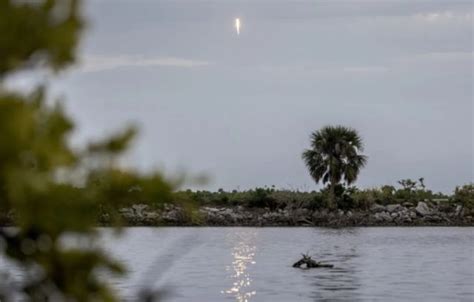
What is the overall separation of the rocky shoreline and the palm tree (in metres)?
5.71

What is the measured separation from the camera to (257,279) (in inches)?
1656

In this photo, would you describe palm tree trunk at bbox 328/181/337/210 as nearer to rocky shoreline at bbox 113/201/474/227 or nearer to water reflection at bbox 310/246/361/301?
rocky shoreline at bbox 113/201/474/227

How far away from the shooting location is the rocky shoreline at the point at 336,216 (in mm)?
78938

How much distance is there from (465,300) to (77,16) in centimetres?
3046

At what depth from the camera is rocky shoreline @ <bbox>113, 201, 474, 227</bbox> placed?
78938mm

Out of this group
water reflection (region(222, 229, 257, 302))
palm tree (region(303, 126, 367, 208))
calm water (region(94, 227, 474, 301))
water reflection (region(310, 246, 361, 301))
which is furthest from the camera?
palm tree (region(303, 126, 367, 208))

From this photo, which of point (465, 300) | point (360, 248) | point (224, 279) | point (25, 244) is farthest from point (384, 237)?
point (25, 244)

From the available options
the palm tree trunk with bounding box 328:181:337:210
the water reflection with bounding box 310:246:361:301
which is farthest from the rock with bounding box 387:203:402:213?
the water reflection with bounding box 310:246:361:301

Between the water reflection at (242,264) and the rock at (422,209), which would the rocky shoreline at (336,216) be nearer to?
the rock at (422,209)

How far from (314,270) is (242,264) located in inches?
268

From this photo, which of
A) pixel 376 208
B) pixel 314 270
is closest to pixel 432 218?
pixel 376 208

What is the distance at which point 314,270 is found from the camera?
145ft

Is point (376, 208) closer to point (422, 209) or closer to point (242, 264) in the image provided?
point (422, 209)

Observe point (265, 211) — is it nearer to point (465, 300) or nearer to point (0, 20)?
point (465, 300)
